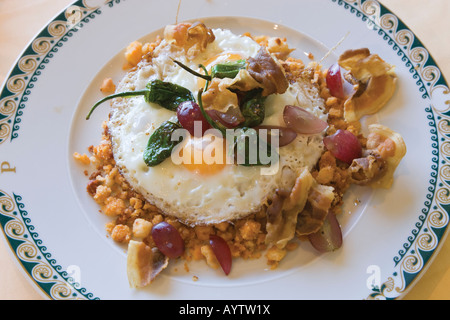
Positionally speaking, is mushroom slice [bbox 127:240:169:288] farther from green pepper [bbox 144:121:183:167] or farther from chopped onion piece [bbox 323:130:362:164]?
chopped onion piece [bbox 323:130:362:164]

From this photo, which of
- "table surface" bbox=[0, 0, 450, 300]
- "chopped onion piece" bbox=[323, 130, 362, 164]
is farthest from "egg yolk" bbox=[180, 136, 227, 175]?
"table surface" bbox=[0, 0, 450, 300]

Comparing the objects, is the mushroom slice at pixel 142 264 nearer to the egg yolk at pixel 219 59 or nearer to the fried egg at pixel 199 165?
the fried egg at pixel 199 165

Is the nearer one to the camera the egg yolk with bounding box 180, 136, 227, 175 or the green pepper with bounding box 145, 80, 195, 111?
the egg yolk with bounding box 180, 136, 227, 175

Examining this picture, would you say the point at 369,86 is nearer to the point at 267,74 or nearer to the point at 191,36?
the point at 267,74

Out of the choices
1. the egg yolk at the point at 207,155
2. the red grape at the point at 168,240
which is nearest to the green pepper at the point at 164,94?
the egg yolk at the point at 207,155

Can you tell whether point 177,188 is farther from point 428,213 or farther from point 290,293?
point 428,213

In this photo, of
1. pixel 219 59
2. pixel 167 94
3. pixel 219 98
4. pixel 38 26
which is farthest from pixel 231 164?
pixel 38 26

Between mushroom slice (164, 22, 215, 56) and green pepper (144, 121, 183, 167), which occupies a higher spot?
mushroom slice (164, 22, 215, 56)
